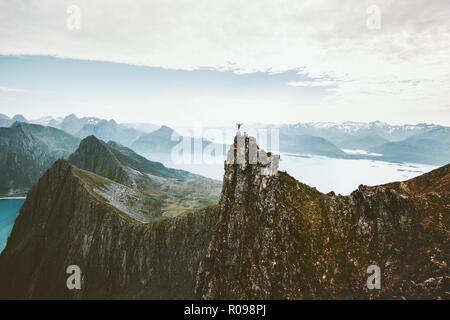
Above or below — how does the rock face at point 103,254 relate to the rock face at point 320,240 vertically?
below

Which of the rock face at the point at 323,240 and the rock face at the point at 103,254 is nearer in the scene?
the rock face at the point at 323,240

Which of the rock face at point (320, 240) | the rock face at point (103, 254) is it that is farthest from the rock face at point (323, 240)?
the rock face at point (103, 254)

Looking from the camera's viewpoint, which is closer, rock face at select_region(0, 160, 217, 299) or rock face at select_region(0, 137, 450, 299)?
rock face at select_region(0, 137, 450, 299)

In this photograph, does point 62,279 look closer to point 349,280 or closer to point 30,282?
point 30,282

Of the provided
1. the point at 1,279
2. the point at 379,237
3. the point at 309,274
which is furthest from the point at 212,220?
the point at 1,279

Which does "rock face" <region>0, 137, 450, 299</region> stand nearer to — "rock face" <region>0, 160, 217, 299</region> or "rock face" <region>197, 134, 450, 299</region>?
"rock face" <region>197, 134, 450, 299</region>

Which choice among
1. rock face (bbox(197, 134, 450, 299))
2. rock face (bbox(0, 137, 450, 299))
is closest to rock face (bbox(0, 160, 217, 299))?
rock face (bbox(0, 137, 450, 299))

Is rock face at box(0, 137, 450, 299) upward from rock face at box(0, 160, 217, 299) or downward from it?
upward

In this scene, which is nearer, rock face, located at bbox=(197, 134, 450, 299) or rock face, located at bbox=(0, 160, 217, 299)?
rock face, located at bbox=(197, 134, 450, 299)

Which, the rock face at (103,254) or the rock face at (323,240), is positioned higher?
the rock face at (323,240)

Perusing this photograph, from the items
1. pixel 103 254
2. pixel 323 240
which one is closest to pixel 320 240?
pixel 323 240

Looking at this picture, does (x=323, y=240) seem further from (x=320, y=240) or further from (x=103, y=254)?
(x=103, y=254)

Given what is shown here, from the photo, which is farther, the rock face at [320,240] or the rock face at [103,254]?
the rock face at [103,254]

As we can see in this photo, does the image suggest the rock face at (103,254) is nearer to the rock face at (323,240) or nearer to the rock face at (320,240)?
the rock face at (320,240)
